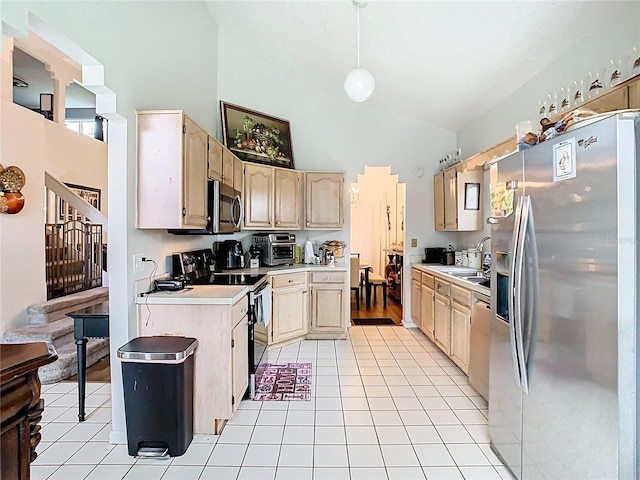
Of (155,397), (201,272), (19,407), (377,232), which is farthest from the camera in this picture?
(377,232)

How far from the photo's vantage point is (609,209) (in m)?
1.31

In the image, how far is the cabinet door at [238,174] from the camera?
3.81 m

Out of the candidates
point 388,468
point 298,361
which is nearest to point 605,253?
point 388,468

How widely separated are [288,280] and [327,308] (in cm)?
66

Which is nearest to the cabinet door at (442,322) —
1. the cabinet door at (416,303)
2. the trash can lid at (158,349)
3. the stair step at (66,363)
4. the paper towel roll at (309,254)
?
the cabinet door at (416,303)

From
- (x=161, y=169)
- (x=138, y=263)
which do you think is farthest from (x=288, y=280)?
(x=161, y=169)

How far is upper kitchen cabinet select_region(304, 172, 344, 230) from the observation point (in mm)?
4691

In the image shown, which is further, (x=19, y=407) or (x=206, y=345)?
(x=206, y=345)

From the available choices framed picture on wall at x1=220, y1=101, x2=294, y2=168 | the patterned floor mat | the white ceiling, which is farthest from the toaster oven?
the white ceiling

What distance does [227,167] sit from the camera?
351cm

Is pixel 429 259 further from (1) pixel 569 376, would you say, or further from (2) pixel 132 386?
(2) pixel 132 386

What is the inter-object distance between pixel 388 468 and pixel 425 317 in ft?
8.53

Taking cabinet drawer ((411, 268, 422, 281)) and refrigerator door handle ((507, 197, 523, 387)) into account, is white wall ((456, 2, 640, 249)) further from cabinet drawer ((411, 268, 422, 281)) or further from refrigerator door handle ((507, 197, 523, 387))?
refrigerator door handle ((507, 197, 523, 387))

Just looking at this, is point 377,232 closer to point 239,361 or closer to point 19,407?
point 239,361
